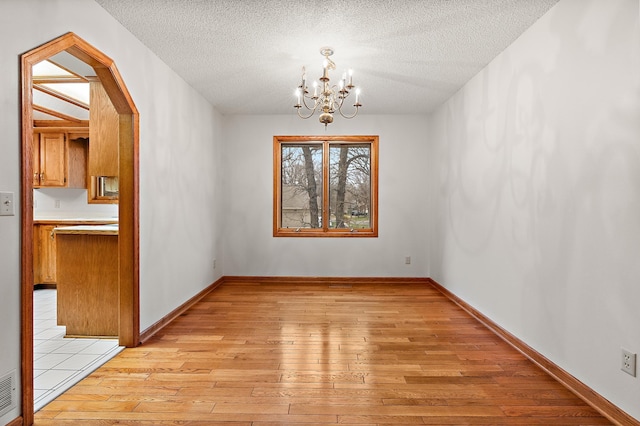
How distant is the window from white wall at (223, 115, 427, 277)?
0.65 feet

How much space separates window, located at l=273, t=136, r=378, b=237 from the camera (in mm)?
5699

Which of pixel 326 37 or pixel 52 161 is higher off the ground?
pixel 326 37

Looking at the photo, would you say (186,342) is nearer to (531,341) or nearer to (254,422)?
(254,422)

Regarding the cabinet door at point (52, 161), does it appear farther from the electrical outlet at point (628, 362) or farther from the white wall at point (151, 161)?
the electrical outlet at point (628, 362)

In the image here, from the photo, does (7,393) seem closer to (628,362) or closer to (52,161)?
(628,362)

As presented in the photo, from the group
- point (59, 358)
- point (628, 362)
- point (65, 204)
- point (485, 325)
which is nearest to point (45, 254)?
point (65, 204)

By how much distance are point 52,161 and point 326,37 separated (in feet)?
15.1

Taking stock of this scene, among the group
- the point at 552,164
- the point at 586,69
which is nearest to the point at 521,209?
the point at 552,164

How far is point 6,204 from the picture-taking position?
71.7 inches

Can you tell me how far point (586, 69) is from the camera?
7.41 ft

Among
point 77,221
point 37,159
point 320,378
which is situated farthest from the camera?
point 37,159

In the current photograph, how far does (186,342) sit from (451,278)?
319cm

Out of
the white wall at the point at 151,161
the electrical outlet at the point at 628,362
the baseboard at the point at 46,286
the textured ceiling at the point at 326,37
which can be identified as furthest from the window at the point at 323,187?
the electrical outlet at the point at 628,362

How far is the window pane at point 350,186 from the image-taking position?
5.71 meters
